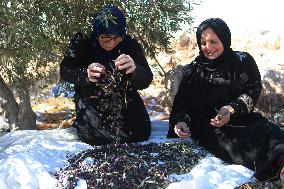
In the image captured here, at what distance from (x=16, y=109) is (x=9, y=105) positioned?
0.42 feet

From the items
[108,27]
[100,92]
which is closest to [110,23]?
[108,27]

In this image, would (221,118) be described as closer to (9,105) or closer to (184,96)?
(184,96)

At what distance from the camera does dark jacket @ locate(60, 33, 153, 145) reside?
458cm

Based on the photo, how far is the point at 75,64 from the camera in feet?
15.5

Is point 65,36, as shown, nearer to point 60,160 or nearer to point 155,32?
point 155,32

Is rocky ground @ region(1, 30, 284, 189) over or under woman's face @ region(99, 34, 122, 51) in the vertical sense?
under

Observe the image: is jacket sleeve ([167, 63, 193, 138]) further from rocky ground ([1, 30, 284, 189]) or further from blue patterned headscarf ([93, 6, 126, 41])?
rocky ground ([1, 30, 284, 189])

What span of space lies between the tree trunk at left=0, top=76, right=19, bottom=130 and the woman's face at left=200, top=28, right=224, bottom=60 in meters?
2.71

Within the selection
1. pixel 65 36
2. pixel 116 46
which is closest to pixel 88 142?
pixel 116 46

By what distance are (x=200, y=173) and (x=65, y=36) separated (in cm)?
247

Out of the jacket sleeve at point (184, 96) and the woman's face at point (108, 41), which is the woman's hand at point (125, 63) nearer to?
the woman's face at point (108, 41)

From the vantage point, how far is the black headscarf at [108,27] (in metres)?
4.54

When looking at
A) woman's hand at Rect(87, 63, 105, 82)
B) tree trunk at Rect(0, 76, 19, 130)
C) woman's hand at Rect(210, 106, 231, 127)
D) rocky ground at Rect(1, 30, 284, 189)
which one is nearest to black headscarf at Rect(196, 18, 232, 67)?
woman's hand at Rect(210, 106, 231, 127)

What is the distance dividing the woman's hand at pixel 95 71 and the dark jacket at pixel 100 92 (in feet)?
0.35
